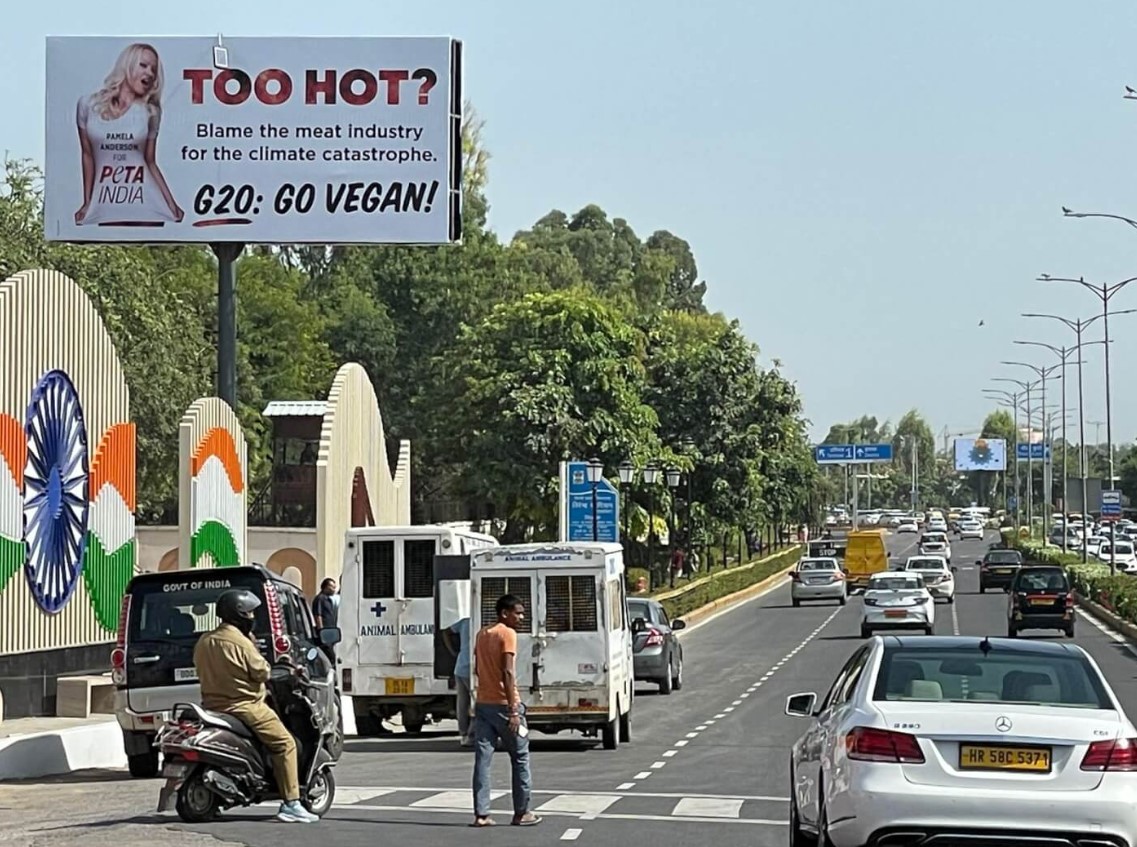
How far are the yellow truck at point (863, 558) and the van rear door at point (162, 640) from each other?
62628mm

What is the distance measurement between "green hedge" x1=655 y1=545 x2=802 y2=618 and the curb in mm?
12145

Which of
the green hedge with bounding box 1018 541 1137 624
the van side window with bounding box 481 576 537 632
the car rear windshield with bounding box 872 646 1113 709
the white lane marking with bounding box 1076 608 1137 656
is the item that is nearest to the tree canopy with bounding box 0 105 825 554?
the green hedge with bounding box 1018 541 1137 624

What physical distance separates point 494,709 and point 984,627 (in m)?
41.1

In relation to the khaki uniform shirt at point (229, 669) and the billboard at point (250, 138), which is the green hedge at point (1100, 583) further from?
the khaki uniform shirt at point (229, 669)

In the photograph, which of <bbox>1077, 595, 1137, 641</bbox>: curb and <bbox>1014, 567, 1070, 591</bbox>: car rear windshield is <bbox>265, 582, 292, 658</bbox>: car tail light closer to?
<bbox>1014, 567, 1070, 591</bbox>: car rear windshield

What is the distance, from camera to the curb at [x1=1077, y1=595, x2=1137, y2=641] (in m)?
51.6

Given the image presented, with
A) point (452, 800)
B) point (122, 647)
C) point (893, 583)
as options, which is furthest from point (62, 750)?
point (893, 583)

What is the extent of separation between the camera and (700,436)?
87750 mm

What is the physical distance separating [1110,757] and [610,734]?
46.4 ft

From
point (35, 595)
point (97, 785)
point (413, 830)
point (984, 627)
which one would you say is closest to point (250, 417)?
point (984, 627)

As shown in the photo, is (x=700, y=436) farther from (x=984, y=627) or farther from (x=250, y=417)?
(x=984, y=627)

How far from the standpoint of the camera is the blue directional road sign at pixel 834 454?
144125 mm

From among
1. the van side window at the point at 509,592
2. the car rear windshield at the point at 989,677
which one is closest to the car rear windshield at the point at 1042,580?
the van side window at the point at 509,592

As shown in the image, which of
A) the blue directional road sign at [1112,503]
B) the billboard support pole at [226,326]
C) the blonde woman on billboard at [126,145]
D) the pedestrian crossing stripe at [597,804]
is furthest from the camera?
the blue directional road sign at [1112,503]
